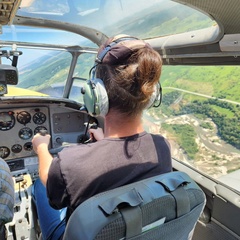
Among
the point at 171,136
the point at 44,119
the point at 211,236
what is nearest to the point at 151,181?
the point at 211,236

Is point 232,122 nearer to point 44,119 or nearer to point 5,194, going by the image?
point 5,194

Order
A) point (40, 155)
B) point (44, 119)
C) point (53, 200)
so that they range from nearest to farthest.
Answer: point (53, 200), point (40, 155), point (44, 119)

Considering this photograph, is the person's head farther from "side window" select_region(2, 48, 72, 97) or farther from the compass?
"side window" select_region(2, 48, 72, 97)

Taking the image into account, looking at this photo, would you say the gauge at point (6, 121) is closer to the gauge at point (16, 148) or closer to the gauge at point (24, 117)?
the gauge at point (24, 117)

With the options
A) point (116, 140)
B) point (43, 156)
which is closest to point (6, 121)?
point (43, 156)

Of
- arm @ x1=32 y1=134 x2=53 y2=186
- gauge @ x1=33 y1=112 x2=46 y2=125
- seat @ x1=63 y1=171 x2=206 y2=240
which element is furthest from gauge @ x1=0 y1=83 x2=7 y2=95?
seat @ x1=63 y1=171 x2=206 y2=240

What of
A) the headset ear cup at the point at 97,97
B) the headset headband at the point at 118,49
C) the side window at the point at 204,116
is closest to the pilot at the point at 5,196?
the headset ear cup at the point at 97,97

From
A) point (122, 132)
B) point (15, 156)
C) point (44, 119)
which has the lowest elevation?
point (15, 156)
